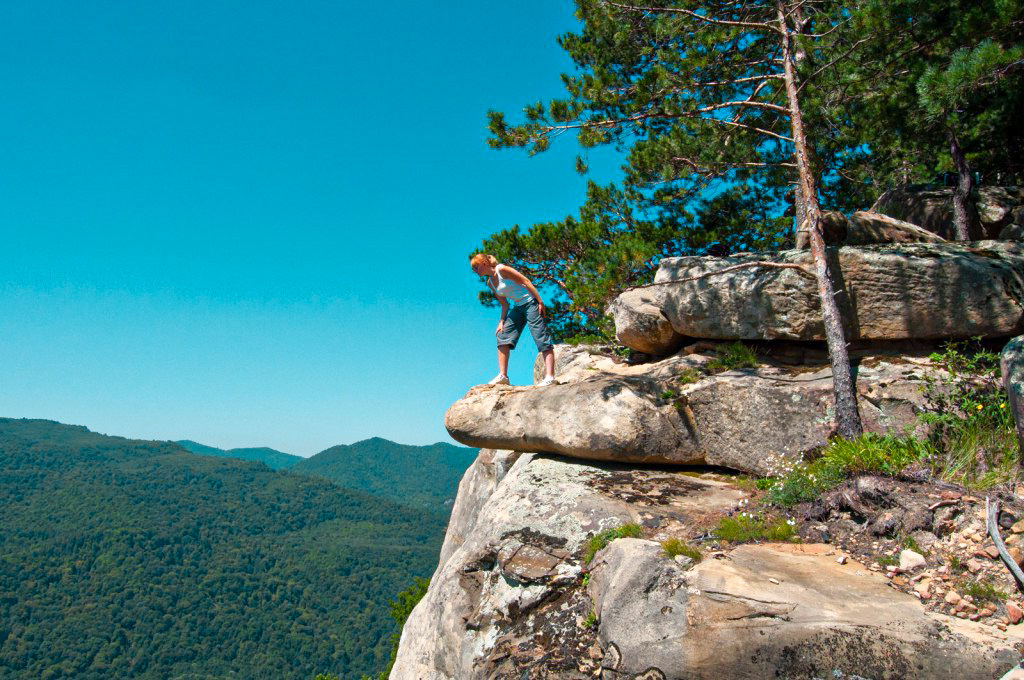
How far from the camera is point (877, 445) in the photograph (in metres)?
7.63

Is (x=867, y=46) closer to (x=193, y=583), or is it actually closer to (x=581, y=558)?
(x=581, y=558)

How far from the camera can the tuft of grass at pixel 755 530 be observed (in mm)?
6777

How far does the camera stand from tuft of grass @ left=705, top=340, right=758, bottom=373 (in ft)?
32.0

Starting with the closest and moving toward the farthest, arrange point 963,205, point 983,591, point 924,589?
point 983,591 → point 924,589 → point 963,205

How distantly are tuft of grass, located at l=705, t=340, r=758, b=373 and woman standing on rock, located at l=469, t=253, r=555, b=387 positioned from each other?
2.70 metres

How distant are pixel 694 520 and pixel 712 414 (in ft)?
6.80

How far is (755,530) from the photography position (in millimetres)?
6895

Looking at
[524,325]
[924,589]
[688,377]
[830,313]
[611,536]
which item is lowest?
[924,589]

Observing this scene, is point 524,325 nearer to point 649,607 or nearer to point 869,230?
point 869,230

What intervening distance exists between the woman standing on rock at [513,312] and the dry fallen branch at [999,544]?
6350 millimetres

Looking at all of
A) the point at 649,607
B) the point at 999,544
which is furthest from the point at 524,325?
the point at 999,544

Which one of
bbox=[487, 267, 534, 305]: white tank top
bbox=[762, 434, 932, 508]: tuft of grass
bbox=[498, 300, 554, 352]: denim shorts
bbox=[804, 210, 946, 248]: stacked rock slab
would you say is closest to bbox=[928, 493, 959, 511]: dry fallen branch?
bbox=[762, 434, 932, 508]: tuft of grass

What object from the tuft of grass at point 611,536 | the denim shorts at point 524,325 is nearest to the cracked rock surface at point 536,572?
the tuft of grass at point 611,536

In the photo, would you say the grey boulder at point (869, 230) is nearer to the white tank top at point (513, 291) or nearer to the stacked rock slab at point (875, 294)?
the stacked rock slab at point (875, 294)
